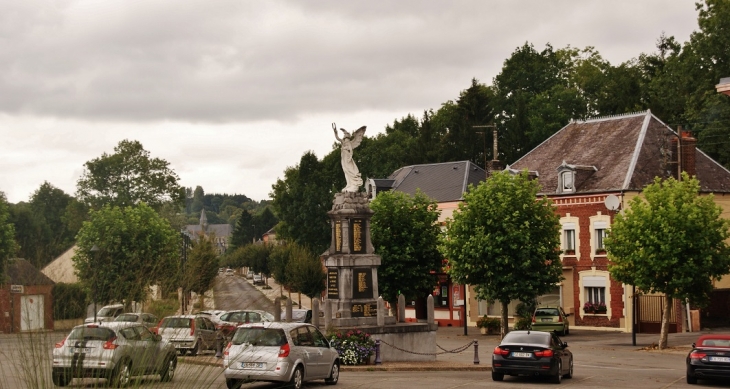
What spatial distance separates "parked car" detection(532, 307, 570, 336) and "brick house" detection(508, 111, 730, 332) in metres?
4.51

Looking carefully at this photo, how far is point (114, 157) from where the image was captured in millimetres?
92188

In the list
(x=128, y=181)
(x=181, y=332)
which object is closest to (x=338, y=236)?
(x=181, y=332)

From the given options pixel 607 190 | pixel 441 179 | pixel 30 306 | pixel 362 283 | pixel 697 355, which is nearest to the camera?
pixel 30 306

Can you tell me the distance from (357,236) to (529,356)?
36.9ft

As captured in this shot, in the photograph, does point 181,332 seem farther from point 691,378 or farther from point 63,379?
point 691,378

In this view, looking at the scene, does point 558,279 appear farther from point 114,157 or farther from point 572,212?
point 114,157

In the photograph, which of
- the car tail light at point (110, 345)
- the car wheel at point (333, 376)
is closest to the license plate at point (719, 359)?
the car wheel at point (333, 376)

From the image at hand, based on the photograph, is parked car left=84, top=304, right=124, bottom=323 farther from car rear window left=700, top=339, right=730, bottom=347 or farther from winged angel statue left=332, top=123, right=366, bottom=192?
winged angel statue left=332, top=123, right=366, bottom=192

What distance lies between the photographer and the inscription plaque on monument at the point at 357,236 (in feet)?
115

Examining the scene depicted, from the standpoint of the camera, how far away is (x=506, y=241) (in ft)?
153

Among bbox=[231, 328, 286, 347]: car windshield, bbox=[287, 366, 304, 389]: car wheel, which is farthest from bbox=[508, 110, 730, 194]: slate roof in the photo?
bbox=[231, 328, 286, 347]: car windshield

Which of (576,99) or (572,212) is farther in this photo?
(576,99)

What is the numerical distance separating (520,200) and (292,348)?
1090 inches

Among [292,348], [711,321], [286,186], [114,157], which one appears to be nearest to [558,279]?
[711,321]
